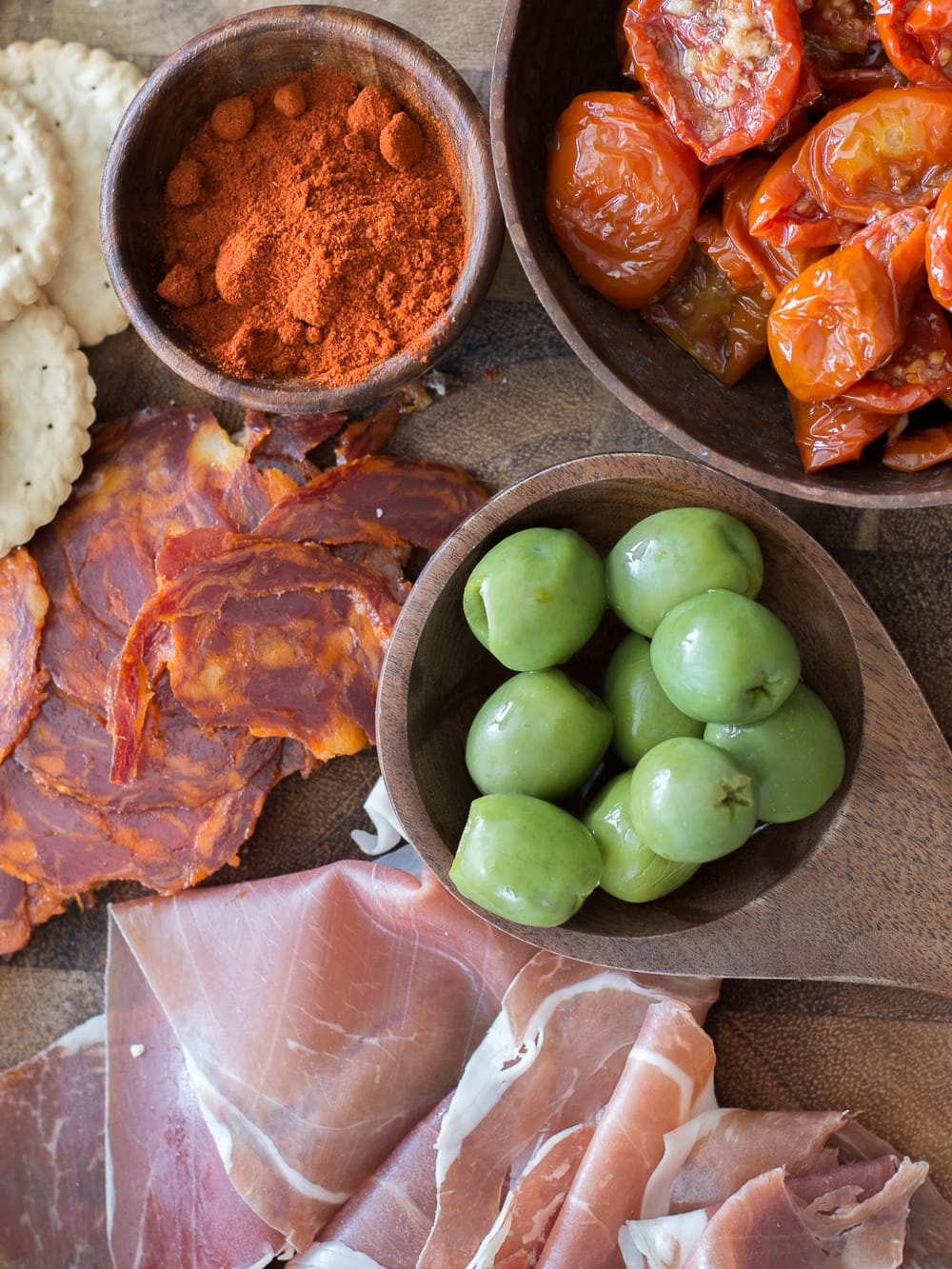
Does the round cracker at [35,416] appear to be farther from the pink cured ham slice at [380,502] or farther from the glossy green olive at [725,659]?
the glossy green olive at [725,659]

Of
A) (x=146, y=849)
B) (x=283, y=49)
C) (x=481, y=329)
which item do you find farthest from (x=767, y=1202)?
(x=283, y=49)

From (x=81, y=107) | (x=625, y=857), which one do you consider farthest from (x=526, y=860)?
(x=81, y=107)

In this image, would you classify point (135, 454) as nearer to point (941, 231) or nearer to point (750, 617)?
point (750, 617)

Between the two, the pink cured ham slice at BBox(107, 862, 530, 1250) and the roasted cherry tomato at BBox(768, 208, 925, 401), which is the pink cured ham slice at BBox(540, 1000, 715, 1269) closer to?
the pink cured ham slice at BBox(107, 862, 530, 1250)

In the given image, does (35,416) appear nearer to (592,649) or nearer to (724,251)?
(592,649)

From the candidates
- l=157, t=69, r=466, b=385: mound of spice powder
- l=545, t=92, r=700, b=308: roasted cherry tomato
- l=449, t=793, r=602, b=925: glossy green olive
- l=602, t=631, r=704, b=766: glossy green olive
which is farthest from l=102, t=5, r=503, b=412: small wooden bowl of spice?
l=449, t=793, r=602, b=925: glossy green olive
